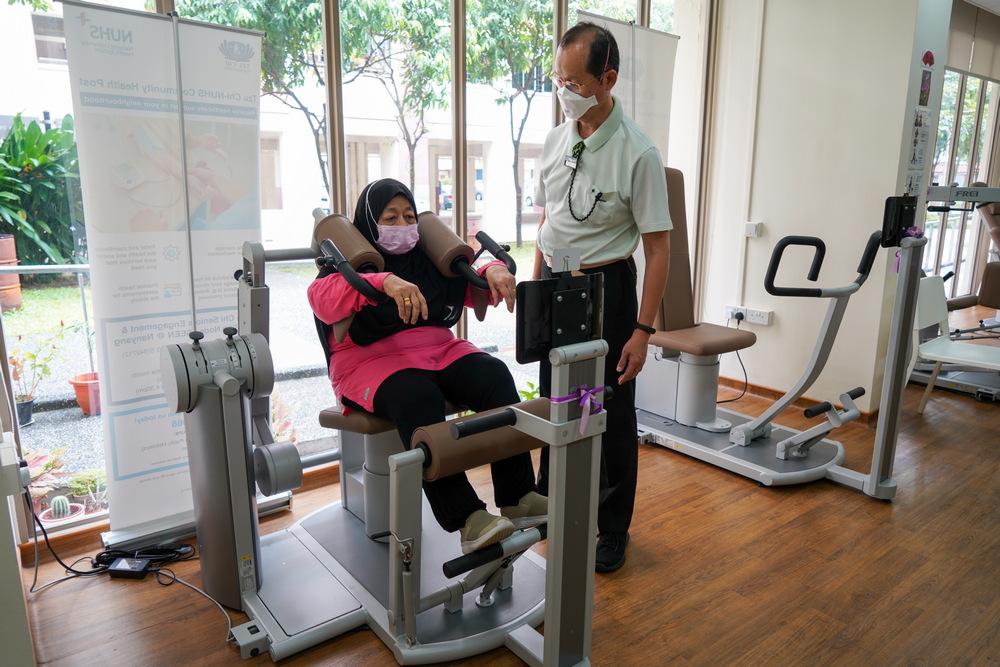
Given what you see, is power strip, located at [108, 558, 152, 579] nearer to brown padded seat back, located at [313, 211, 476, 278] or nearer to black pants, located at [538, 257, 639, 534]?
brown padded seat back, located at [313, 211, 476, 278]

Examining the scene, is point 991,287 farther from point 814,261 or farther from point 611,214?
point 611,214

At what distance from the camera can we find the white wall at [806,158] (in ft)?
11.3

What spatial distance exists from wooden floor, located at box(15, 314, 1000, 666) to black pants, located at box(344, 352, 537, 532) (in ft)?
1.40

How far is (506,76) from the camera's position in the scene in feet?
10.7

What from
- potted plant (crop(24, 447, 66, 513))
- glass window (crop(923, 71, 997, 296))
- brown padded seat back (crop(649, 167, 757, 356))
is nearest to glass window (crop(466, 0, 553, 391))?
brown padded seat back (crop(649, 167, 757, 356))

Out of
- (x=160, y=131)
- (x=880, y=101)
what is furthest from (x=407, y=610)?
(x=880, y=101)

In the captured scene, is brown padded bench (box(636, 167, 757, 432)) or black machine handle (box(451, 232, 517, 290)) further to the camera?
brown padded bench (box(636, 167, 757, 432))

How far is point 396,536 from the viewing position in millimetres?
1762

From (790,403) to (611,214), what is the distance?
5.53 ft

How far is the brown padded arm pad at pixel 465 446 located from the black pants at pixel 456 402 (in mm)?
133

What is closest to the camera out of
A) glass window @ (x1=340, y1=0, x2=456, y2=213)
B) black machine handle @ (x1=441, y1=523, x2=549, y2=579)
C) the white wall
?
black machine handle @ (x1=441, y1=523, x2=549, y2=579)

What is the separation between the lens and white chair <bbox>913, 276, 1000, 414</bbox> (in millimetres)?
3643

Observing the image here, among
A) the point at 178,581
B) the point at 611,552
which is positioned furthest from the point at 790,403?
the point at 178,581

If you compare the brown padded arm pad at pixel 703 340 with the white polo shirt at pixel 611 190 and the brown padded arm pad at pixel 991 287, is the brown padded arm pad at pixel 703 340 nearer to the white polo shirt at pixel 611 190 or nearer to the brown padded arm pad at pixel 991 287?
the white polo shirt at pixel 611 190
